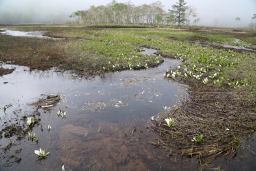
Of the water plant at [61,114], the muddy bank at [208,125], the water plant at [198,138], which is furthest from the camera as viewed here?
the water plant at [61,114]

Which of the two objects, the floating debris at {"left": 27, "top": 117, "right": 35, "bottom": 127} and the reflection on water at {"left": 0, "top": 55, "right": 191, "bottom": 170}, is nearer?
the reflection on water at {"left": 0, "top": 55, "right": 191, "bottom": 170}

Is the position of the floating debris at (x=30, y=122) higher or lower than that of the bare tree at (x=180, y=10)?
lower

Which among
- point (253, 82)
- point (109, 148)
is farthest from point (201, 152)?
point (253, 82)

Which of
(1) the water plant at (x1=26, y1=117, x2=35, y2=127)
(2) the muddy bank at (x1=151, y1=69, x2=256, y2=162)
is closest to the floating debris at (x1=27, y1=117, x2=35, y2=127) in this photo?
(1) the water plant at (x1=26, y1=117, x2=35, y2=127)

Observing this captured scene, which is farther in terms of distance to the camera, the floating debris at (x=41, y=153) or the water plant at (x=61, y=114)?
the water plant at (x=61, y=114)

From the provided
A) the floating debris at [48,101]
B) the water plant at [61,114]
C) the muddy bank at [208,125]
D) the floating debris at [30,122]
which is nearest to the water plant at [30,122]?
the floating debris at [30,122]

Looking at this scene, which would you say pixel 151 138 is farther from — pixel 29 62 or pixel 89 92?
pixel 29 62

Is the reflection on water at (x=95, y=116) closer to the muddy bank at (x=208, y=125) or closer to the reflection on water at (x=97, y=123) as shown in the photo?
the reflection on water at (x=97, y=123)

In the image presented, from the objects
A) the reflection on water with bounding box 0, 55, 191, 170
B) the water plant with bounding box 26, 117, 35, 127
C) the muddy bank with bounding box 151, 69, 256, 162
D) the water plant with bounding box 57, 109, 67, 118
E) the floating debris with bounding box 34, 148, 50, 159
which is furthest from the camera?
the water plant with bounding box 57, 109, 67, 118

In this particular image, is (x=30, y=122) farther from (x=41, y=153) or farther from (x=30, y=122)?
(x=41, y=153)

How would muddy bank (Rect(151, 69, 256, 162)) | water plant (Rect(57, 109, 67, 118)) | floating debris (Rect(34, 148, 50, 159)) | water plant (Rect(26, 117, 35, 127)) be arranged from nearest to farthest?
1. floating debris (Rect(34, 148, 50, 159))
2. muddy bank (Rect(151, 69, 256, 162))
3. water plant (Rect(26, 117, 35, 127))
4. water plant (Rect(57, 109, 67, 118))

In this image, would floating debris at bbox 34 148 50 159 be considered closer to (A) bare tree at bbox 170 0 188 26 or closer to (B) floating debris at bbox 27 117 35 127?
(B) floating debris at bbox 27 117 35 127

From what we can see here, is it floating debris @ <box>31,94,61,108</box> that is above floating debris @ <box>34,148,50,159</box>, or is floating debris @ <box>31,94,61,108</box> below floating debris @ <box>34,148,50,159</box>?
above

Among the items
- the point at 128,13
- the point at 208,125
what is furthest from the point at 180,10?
the point at 208,125
